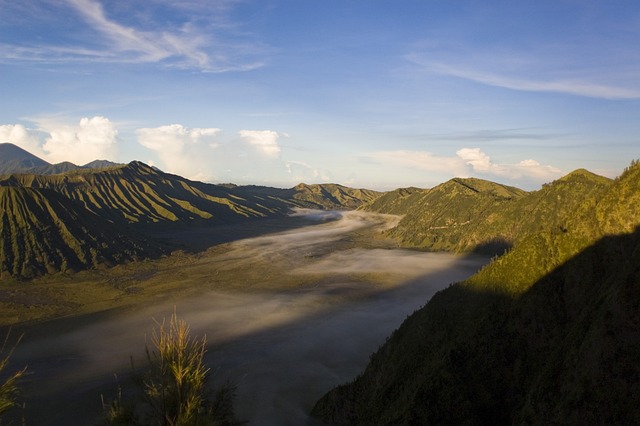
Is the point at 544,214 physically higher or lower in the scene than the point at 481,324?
higher

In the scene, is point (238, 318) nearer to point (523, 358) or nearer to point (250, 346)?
point (250, 346)

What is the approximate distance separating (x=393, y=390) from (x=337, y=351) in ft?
89.5

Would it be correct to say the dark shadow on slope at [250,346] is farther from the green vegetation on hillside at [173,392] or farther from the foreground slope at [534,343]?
the green vegetation on hillside at [173,392]

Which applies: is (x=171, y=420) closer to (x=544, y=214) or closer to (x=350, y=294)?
(x=350, y=294)

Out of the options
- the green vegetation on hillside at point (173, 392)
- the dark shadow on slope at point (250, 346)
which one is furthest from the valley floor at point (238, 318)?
the green vegetation on hillside at point (173, 392)

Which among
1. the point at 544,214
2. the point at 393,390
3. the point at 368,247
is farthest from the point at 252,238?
the point at 393,390

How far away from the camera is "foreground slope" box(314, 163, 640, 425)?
23.5 metres

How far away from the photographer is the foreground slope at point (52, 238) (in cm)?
11362

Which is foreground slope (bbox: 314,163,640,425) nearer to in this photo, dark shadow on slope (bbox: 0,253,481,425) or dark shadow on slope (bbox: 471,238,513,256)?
dark shadow on slope (bbox: 0,253,481,425)

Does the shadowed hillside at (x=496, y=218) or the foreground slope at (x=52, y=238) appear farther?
the shadowed hillside at (x=496, y=218)

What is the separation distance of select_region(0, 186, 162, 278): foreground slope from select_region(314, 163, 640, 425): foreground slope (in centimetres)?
10813

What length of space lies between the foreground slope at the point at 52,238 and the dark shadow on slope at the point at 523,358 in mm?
108563

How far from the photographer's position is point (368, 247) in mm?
172500

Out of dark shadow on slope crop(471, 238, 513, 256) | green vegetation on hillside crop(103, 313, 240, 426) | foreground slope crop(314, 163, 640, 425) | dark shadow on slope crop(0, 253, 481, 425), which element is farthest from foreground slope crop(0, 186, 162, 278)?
dark shadow on slope crop(471, 238, 513, 256)
